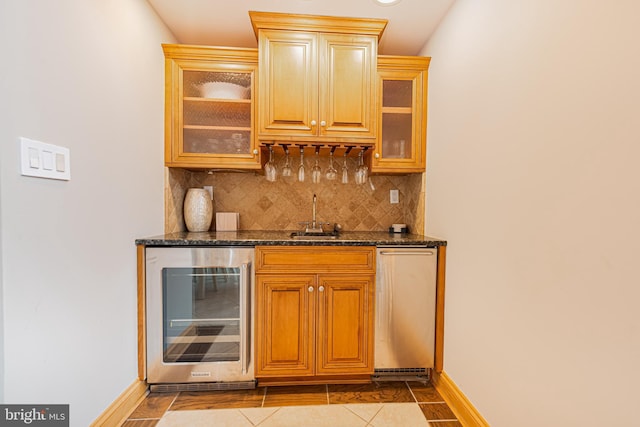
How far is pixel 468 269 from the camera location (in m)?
1.55

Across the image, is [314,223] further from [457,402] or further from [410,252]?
[457,402]

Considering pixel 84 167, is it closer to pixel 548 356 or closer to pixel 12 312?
pixel 12 312

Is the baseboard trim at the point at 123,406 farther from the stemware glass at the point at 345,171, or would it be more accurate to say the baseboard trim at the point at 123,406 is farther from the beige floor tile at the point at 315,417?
the stemware glass at the point at 345,171

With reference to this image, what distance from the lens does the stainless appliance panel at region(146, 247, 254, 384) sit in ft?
5.55

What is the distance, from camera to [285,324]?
1.77m

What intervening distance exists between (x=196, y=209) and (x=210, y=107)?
2.46 ft

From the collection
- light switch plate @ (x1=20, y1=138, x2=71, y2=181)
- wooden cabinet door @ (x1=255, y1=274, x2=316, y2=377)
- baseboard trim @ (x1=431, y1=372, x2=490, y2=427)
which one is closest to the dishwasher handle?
wooden cabinet door @ (x1=255, y1=274, x2=316, y2=377)

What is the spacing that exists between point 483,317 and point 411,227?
3.28ft

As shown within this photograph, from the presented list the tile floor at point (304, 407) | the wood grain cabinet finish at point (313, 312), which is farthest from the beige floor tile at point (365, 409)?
the wood grain cabinet finish at point (313, 312)

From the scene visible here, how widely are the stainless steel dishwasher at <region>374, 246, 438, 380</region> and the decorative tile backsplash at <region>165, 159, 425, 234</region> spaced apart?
582 mm

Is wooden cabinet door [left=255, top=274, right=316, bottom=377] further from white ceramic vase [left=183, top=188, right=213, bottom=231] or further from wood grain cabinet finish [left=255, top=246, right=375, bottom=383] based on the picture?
white ceramic vase [left=183, top=188, right=213, bottom=231]

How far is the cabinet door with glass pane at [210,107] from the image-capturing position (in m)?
1.99

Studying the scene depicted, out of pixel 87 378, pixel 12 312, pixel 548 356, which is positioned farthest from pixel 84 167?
pixel 548 356

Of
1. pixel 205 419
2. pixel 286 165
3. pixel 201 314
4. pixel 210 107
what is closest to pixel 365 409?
pixel 205 419
